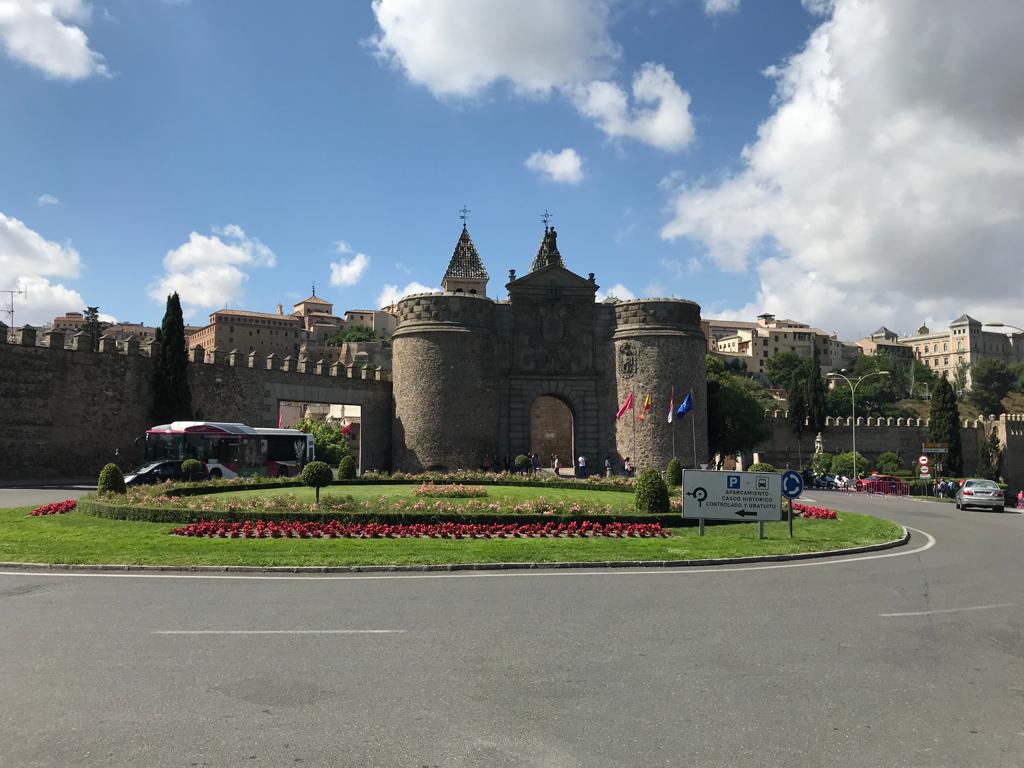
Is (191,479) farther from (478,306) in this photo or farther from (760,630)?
(760,630)

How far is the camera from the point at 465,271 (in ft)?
314

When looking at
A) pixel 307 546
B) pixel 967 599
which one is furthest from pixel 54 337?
pixel 967 599

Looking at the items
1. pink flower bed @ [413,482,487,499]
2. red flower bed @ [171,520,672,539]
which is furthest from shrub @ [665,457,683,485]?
red flower bed @ [171,520,672,539]

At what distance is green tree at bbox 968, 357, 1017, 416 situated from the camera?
130 metres

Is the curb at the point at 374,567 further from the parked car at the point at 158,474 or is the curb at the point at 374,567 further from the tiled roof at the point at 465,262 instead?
the tiled roof at the point at 465,262

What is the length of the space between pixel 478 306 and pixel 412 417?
7.74 m

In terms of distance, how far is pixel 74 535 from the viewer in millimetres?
16562

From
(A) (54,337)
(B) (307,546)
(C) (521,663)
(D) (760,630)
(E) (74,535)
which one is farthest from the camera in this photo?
(A) (54,337)

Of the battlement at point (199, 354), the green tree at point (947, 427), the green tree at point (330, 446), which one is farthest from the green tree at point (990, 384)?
the green tree at point (330, 446)

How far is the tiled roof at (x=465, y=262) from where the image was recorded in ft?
314

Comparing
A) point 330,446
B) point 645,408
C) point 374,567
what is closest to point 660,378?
point 645,408

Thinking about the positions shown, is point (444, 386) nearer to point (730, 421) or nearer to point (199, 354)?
point (199, 354)

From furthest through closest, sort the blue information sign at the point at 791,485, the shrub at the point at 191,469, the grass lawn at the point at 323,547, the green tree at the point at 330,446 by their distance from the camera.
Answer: the green tree at the point at 330,446 < the shrub at the point at 191,469 < the blue information sign at the point at 791,485 < the grass lawn at the point at 323,547

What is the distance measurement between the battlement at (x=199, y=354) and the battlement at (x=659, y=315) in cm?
1581
